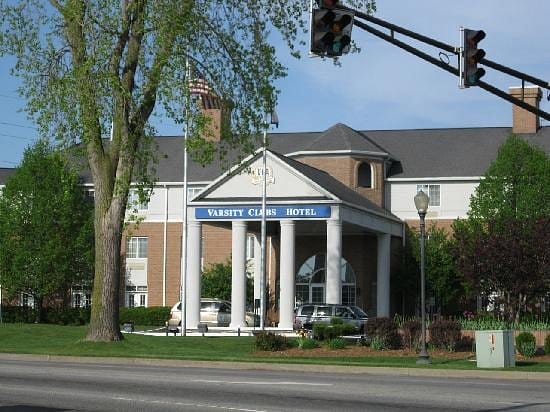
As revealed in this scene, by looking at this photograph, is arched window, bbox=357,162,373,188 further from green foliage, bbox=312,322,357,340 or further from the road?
the road

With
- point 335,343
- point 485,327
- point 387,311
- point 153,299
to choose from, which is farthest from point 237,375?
point 153,299

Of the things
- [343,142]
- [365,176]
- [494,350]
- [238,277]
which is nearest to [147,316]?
[238,277]

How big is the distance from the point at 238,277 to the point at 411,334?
20582mm

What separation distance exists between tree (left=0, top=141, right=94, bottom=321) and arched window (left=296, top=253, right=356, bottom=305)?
42.1 ft

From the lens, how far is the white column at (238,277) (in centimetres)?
5347

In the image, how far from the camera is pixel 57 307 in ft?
227

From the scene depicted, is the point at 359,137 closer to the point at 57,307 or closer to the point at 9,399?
the point at 57,307

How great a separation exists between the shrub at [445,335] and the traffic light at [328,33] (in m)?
17.7

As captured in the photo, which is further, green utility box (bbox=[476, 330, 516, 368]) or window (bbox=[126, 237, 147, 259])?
window (bbox=[126, 237, 147, 259])

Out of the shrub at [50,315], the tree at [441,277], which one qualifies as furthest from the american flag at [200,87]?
the shrub at [50,315]

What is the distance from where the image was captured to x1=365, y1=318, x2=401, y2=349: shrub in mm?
34188

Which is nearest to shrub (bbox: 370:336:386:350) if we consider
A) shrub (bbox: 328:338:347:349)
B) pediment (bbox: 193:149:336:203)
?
shrub (bbox: 328:338:347:349)

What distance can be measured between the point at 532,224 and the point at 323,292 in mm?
22836

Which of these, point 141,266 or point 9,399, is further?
point 141,266
